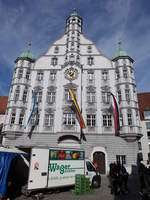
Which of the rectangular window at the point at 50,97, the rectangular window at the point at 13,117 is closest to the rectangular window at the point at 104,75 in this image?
the rectangular window at the point at 50,97

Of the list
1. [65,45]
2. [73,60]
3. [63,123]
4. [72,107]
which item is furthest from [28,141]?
[65,45]

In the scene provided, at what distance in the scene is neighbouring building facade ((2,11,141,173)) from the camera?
20703 mm

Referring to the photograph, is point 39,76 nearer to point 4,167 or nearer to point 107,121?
point 107,121

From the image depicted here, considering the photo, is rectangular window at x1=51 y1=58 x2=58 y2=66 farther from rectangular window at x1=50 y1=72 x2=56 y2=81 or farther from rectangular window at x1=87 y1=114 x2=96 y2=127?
rectangular window at x1=87 y1=114 x2=96 y2=127

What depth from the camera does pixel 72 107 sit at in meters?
22.6

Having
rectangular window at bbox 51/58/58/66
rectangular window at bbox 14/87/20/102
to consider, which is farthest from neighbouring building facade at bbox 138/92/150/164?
rectangular window at bbox 14/87/20/102

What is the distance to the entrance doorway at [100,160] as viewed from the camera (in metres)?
20.2

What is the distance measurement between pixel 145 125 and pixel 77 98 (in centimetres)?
1992

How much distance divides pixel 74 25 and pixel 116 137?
23320 millimetres

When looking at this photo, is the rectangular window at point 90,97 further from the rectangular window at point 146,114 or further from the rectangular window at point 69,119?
the rectangular window at point 146,114

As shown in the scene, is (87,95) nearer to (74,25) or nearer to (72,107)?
(72,107)

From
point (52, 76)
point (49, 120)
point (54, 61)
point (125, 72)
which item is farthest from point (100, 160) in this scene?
point (54, 61)

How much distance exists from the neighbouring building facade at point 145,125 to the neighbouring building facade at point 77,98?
520 inches

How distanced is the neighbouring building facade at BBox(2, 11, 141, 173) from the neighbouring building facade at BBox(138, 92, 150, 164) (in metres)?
13.2
